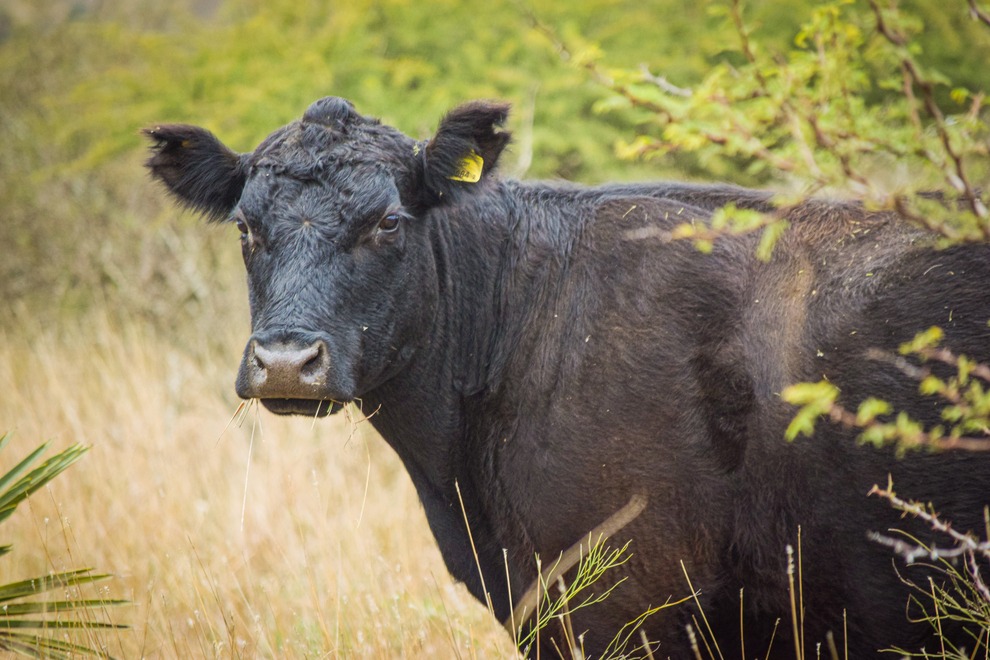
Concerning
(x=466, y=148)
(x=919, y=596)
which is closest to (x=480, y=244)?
(x=466, y=148)

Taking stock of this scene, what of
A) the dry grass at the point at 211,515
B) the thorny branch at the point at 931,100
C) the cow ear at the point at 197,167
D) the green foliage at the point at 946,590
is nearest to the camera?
the thorny branch at the point at 931,100

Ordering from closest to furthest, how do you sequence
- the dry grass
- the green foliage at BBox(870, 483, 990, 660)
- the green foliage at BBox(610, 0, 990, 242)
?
the green foliage at BBox(610, 0, 990, 242), the green foliage at BBox(870, 483, 990, 660), the dry grass

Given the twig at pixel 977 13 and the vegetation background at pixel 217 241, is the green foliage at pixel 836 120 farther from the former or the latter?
the vegetation background at pixel 217 241

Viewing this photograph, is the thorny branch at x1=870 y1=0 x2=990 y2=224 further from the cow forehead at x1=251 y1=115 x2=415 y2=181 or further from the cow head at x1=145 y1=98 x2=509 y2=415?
the cow forehead at x1=251 y1=115 x2=415 y2=181

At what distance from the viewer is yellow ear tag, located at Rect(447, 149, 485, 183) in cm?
361

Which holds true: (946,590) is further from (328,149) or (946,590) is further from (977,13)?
(328,149)

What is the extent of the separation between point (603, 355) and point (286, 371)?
1191mm

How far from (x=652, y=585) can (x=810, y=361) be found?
995 millimetres

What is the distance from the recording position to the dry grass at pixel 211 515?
4508 millimetres

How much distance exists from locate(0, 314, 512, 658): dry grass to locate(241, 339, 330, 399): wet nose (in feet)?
3.71

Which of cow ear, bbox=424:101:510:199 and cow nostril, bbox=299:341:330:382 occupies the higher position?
cow ear, bbox=424:101:510:199

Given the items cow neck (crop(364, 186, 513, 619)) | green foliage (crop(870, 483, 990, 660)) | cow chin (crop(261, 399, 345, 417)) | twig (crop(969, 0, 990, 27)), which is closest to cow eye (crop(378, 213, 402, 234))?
cow neck (crop(364, 186, 513, 619))

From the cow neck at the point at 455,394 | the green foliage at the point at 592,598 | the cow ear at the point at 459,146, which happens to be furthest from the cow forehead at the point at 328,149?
the green foliage at the point at 592,598

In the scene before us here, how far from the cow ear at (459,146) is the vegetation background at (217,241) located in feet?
7.55
